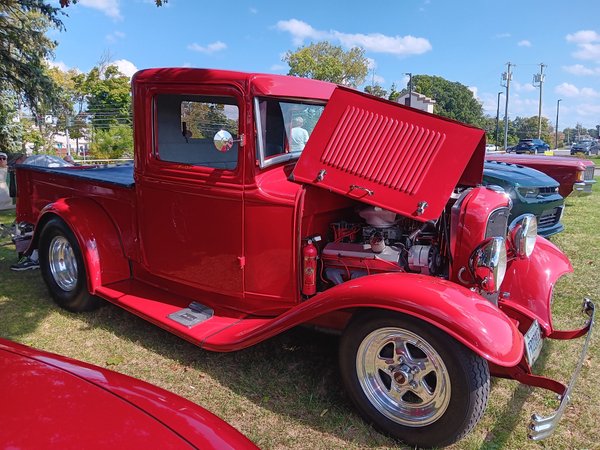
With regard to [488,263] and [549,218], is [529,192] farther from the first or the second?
[488,263]

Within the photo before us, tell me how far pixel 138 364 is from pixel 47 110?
39.3 ft

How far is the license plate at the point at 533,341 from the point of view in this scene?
8.61ft

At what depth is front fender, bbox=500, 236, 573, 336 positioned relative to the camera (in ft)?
10.1

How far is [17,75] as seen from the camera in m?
12.1

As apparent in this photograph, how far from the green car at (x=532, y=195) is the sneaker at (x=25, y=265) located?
596cm

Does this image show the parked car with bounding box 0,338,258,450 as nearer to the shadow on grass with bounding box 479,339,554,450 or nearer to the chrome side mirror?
the chrome side mirror

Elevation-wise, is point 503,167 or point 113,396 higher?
point 503,167

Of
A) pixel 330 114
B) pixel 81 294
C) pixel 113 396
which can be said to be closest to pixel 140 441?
pixel 113 396

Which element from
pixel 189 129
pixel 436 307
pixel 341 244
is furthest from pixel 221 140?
pixel 436 307

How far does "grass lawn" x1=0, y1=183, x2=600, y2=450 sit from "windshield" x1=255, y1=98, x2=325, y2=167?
1481 millimetres

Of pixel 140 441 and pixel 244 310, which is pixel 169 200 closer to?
pixel 244 310

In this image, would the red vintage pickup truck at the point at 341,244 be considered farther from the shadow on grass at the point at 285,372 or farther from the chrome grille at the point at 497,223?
the shadow on grass at the point at 285,372

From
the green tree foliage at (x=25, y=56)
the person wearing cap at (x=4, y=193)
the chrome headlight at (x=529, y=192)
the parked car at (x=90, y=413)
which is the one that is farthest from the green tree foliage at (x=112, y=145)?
the parked car at (x=90, y=413)

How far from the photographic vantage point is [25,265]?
571 cm
